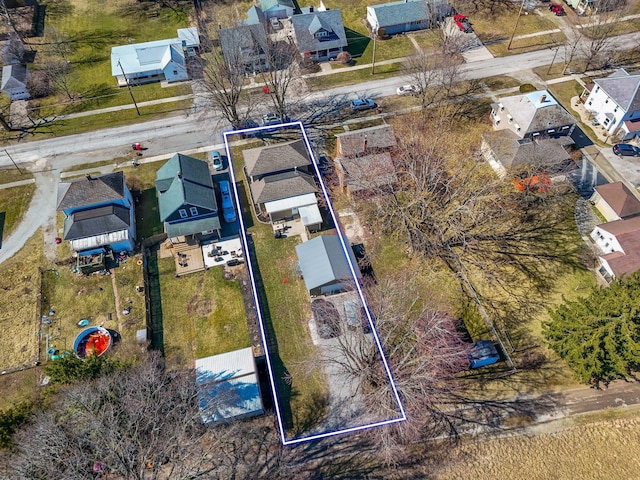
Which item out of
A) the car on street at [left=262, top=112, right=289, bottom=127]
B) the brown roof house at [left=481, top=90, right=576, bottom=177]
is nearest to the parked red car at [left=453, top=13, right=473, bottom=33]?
the brown roof house at [left=481, top=90, right=576, bottom=177]

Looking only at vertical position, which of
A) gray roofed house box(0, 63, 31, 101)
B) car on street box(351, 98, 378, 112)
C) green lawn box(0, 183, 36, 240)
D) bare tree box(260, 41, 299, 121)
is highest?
gray roofed house box(0, 63, 31, 101)

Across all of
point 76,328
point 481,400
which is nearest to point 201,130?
point 76,328

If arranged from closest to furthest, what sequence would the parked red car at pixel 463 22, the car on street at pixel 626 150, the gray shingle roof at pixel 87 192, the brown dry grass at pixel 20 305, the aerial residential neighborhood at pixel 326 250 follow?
the aerial residential neighborhood at pixel 326 250 → the brown dry grass at pixel 20 305 → the gray shingle roof at pixel 87 192 → the car on street at pixel 626 150 → the parked red car at pixel 463 22

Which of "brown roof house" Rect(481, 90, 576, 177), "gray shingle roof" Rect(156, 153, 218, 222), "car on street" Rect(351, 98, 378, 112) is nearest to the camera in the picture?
"gray shingle roof" Rect(156, 153, 218, 222)

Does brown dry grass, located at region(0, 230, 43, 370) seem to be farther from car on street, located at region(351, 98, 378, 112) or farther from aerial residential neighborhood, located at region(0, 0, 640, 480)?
car on street, located at region(351, 98, 378, 112)

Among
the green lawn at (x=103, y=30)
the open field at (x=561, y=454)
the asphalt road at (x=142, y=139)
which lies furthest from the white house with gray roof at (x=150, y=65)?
the open field at (x=561, y=454)

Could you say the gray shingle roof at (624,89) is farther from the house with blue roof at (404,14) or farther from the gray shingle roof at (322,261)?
the gray shingle roof at (322,261)

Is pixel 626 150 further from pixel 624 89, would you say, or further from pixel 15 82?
pixel 15 82

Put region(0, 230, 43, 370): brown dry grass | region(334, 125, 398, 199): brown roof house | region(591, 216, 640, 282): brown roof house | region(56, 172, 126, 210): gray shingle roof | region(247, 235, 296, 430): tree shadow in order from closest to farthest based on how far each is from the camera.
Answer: region(247, 235, 296, 430): tree shadow
region(0, 230, 43, 370): brown dry grass
region(591, 216, 640, 282): brown roof house
region(56, 172, 126, 210): gray shingle roof
region(334, 125, 398, 199): brown roof house
